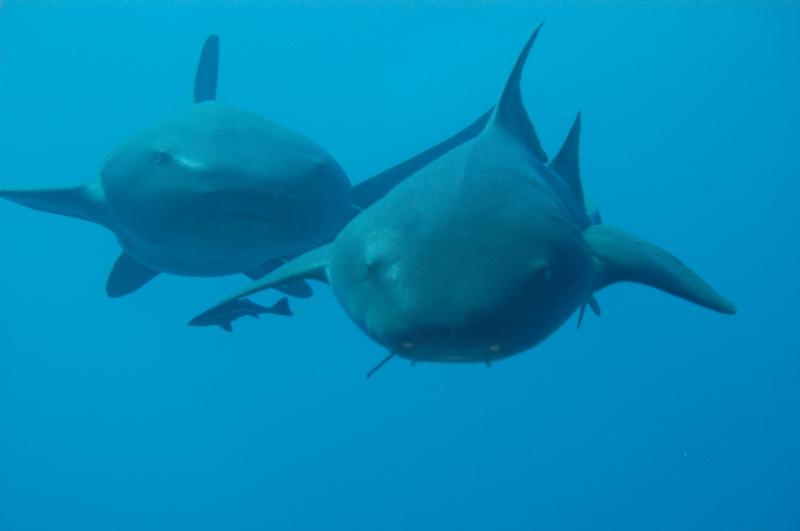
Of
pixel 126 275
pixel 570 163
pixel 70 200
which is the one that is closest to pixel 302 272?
pixel 570 163

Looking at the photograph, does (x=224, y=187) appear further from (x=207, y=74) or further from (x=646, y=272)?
(x=207, y=74)

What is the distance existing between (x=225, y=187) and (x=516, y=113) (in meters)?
1.87

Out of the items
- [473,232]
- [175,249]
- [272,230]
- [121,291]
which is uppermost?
[473,232]

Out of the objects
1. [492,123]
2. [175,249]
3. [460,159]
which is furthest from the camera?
[175,249]

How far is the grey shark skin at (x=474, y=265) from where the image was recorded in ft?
7.48

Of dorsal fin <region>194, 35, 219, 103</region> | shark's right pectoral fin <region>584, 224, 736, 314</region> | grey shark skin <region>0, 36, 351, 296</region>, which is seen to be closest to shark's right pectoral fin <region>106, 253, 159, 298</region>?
dorsal fin <region>194, 35, 219, 103</region>

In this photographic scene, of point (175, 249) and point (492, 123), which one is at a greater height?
point (492, 123)

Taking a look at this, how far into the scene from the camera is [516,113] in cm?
446

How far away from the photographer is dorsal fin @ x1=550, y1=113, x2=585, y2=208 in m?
4.62

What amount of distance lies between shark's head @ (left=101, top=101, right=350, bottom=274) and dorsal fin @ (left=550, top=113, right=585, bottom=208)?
1494mm

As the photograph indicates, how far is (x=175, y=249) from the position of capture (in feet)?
17.2

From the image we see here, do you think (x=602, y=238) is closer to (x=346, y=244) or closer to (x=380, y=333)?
(x=346, y=244)

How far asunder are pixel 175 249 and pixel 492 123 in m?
2.57

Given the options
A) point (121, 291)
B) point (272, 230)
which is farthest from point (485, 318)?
point (121, 291)
